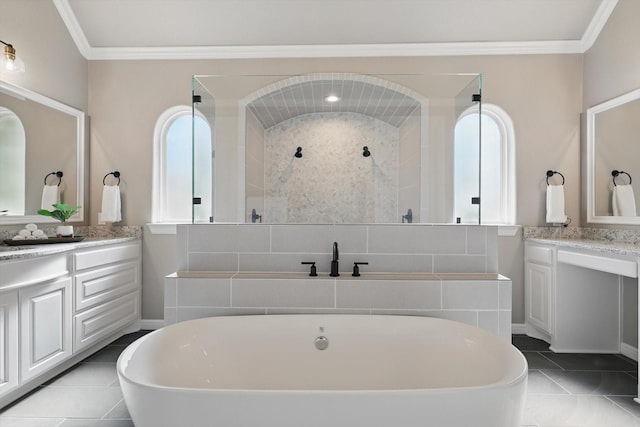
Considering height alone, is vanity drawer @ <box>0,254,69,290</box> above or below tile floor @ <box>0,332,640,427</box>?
above

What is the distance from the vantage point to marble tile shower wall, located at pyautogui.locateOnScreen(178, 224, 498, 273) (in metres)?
2.29

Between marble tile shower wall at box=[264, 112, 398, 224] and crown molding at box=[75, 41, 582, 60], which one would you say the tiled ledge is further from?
crown molding at box=[75, 41, 582, 60]

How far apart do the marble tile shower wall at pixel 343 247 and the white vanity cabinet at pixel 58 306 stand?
0.81 meters

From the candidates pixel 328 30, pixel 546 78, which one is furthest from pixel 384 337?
pixel 546 78

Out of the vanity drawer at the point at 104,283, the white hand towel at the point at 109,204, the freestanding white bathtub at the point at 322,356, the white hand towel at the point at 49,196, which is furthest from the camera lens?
the white hand towel at the point at 109,204

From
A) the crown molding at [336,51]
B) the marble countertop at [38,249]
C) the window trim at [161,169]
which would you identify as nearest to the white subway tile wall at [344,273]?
the marble countertop at [38,249]

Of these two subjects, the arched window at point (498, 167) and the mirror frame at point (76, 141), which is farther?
the arched window at point (498, 167)

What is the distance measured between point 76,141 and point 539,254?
155 inches

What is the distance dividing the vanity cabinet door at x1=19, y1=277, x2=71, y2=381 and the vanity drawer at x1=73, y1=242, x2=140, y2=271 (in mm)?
150

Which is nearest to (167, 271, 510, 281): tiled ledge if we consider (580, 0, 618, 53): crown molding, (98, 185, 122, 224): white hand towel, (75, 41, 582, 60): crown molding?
(98, 185, 122, 224): white hand towel

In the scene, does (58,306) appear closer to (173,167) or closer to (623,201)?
(173,167)

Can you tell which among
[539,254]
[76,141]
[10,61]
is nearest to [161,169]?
[76,141]

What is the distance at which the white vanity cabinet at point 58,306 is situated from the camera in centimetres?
208

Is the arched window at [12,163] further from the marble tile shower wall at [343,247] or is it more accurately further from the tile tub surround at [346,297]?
the tile tub surround at [346,297]
